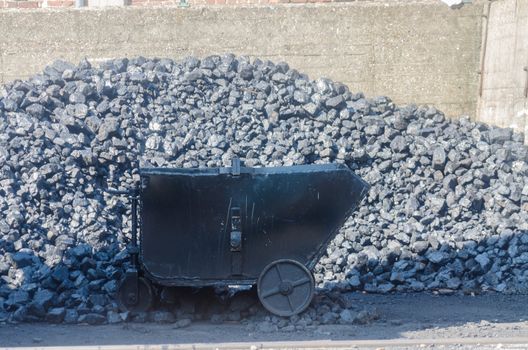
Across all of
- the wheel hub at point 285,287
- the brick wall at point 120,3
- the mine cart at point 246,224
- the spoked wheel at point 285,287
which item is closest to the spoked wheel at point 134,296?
the mine cart at point 246,224

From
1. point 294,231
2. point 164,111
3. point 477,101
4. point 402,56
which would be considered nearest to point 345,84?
point 402,56

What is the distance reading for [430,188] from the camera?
12336mm

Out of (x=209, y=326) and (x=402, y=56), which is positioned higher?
(x=402, y=56)

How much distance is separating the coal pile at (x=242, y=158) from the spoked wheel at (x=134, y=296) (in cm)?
18

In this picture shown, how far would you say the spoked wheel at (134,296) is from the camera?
369 inches

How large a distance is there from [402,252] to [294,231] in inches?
Answer: 101

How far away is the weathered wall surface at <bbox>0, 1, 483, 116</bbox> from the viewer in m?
14.0

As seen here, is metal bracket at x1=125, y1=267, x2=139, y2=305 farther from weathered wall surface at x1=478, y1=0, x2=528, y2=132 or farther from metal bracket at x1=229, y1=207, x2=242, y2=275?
weathered wall surface at x1=478, y1=0, x2=528, y2=132

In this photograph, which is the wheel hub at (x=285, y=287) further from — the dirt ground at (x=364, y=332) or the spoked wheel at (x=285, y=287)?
the dirt ground at (x=364, y=332)

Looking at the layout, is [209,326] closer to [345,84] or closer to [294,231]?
→ [294,231]


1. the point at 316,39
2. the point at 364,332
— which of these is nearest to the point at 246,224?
the point at 364,332

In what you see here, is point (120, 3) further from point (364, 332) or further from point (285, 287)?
point (364, 332)

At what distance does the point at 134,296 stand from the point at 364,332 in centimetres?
237

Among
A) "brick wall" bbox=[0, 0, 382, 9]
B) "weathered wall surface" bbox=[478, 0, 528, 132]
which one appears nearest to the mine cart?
"weathered wall surface" bbox=[478, 0, 528, 132]
